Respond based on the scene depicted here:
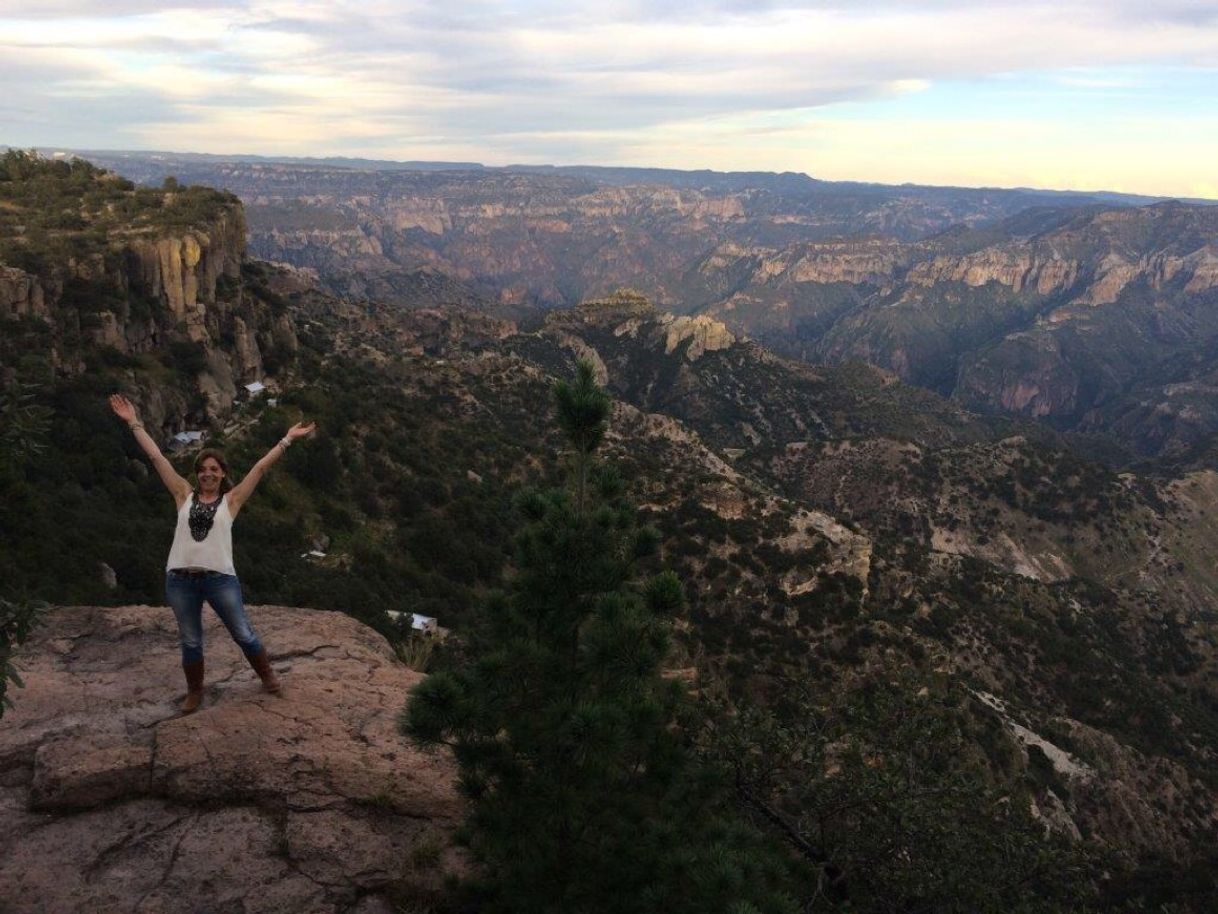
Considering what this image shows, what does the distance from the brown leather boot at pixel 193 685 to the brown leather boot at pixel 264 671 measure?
2.43ft

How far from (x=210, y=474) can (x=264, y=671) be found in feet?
12.1

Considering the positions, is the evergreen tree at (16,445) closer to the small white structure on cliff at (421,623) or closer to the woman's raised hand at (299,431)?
the woman's raised hand at (299,431)

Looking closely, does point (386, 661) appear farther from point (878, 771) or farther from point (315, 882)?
point (878, 771)

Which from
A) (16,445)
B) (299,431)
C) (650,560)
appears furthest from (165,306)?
(16,445)

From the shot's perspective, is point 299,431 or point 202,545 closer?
point 202,545

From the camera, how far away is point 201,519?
403 inches

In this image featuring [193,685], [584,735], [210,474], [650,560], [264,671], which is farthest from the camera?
[650,560]

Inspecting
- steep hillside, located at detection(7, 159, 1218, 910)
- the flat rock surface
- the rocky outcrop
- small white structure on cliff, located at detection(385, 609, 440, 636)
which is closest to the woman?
the flat rock surface

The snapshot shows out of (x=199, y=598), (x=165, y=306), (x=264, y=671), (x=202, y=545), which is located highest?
(x=165, y=306)

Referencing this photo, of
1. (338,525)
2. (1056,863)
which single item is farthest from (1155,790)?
(338,525)

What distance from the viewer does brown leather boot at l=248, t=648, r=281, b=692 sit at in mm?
11758

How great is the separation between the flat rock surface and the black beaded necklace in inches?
122

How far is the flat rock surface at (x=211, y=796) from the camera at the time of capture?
914cm

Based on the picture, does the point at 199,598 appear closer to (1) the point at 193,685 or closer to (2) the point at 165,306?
(1) the point at 193,685
